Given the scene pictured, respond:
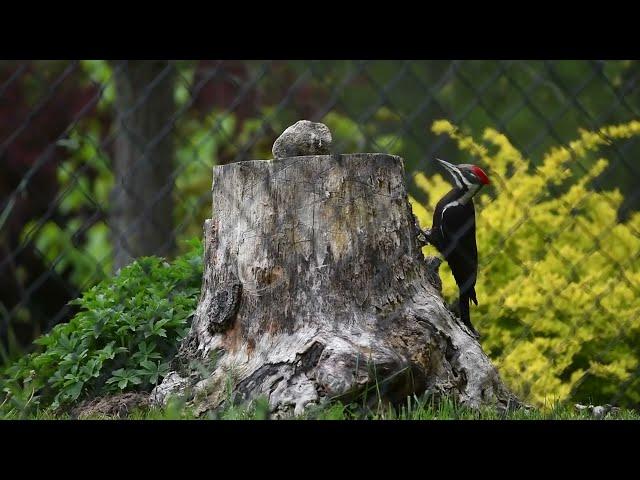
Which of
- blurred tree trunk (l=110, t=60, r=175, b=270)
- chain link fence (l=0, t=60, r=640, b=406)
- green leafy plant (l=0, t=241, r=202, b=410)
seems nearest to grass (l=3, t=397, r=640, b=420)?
green leafy plant (l=0, t=241, r=202, b=410)

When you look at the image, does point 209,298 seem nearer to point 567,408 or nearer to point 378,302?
point 378,302

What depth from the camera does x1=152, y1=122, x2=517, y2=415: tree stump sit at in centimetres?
277

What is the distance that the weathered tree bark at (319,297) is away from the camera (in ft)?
9.09

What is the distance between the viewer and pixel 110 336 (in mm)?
3311

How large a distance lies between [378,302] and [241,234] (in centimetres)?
48

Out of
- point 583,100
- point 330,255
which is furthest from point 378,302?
point 583,100

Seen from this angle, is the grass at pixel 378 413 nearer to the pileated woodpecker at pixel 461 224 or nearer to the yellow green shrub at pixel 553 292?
the pileated woodpecker at pixel 461 224

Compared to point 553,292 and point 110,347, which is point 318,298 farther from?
point 553,292

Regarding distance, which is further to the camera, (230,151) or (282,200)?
Result: (230,151)

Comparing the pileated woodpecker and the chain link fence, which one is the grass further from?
the pileated woodpecker

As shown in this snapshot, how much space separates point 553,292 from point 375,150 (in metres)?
1.32

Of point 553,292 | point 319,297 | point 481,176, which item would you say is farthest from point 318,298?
point 553,292

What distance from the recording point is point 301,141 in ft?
10.1

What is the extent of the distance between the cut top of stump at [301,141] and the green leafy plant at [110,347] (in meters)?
0.70
